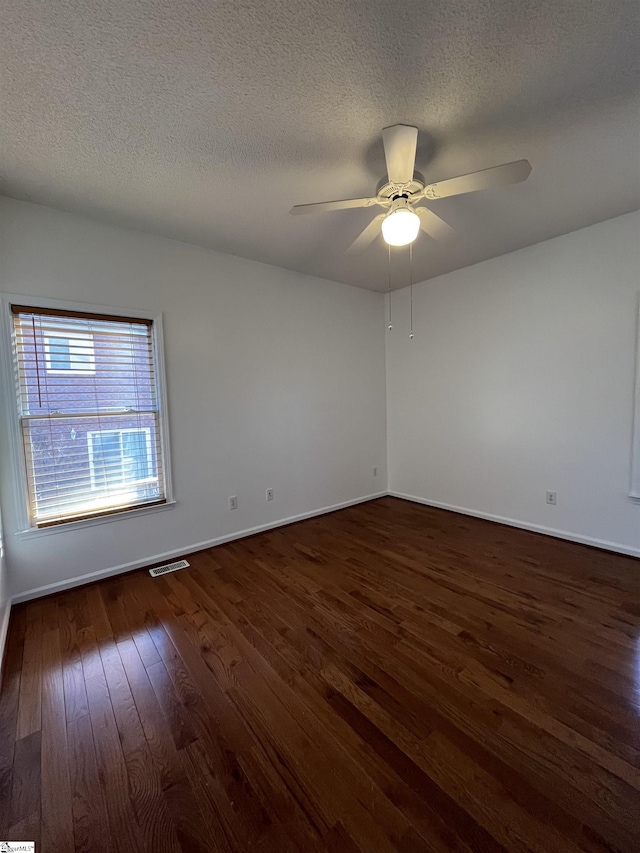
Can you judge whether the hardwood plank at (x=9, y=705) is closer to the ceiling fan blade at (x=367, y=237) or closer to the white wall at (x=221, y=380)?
the white wall at (x=221, y=380)

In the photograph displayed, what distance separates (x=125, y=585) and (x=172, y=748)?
4.97 feet

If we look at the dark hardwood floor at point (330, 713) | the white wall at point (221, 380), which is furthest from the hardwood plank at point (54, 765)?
the white wall at point (221, 380)

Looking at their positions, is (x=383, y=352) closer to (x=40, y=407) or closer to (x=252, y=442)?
(x=252, y=442)

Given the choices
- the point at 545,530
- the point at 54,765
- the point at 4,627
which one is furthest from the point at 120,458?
the point at 545,530

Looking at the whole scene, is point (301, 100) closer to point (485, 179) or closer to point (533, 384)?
point (485, 179)

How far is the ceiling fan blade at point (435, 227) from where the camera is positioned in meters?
2.40

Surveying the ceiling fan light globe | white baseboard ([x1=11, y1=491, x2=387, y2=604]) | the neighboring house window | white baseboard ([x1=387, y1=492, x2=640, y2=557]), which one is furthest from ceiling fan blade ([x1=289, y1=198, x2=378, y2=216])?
white baseboard ([x1=387, y1=492, x2=640, y2=557])

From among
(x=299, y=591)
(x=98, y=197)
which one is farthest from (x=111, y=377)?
(x=299, y=591)

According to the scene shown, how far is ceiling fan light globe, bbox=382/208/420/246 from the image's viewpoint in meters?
1.81

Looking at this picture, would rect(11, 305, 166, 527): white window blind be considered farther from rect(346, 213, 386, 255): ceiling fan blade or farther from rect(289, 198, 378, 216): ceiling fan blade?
rect(346, 213, 386, 255): ceiling fan blade

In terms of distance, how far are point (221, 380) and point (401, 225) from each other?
2030 millimetres

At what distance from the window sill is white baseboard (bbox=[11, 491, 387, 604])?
0.38 meters

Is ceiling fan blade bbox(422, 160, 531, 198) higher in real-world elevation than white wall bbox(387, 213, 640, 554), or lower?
higher

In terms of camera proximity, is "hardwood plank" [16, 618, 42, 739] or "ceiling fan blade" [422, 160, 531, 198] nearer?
"hardwood plank" [16, 618, 42, 739]
